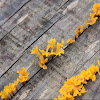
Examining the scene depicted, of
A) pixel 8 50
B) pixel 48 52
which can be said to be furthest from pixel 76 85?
pixel 8 50

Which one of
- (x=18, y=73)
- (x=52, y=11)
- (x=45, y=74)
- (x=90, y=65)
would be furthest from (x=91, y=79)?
(x=52, y=11)

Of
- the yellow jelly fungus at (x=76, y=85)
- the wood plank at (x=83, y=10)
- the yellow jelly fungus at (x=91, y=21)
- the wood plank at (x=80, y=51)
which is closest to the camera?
the yellow jelly fungus at (x=76, y=85)

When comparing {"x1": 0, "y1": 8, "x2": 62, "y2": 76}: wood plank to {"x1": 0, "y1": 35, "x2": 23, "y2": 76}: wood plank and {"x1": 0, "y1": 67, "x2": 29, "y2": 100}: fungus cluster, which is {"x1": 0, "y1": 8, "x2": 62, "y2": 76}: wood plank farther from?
{"x1": 0, "y1": 67, "x2": 29, "y2": 100}: fungus cluster

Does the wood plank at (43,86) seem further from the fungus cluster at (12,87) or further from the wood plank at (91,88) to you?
the wood plank at (91,88)

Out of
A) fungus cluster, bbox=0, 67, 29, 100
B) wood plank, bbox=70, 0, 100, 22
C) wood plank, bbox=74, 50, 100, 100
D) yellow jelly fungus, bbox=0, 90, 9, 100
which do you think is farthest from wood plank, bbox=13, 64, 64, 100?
wood plank, bbox=70, 0, 100, 22

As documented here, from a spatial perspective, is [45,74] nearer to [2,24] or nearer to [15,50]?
[15,50]

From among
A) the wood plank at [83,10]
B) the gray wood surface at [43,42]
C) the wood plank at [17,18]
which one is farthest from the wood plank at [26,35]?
the wood plank at [83,10]

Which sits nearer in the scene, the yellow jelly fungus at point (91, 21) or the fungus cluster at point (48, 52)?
the fungus cluster at point (48, 52)

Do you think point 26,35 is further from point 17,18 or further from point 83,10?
point 83,10
